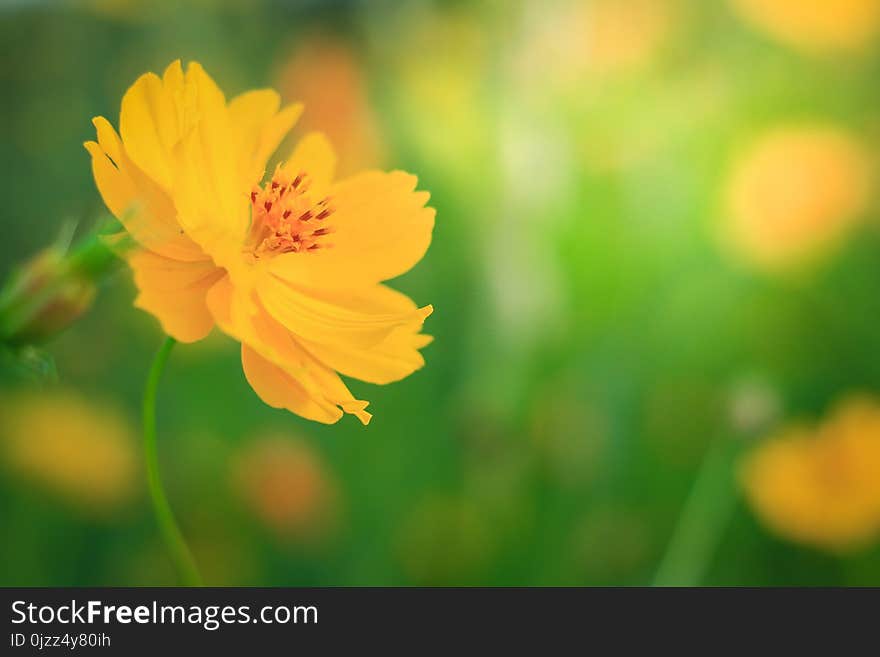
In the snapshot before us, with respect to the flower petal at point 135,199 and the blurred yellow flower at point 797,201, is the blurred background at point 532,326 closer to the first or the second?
the blurred yellow flower at point 797,201

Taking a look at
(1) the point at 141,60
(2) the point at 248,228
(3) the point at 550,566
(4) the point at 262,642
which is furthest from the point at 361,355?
(1) the point at 141,60

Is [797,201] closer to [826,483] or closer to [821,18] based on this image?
[821,18]

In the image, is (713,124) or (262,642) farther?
(713,124)

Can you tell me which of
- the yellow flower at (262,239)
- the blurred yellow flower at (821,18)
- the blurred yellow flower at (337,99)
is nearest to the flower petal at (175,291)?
the yellow flower at (262,239)

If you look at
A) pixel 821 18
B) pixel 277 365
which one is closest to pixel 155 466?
pixel 277 365

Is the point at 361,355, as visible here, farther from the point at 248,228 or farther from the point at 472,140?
the point at 472,140

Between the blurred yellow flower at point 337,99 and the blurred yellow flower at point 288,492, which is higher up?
the blurred yellow flower at point 337,99
